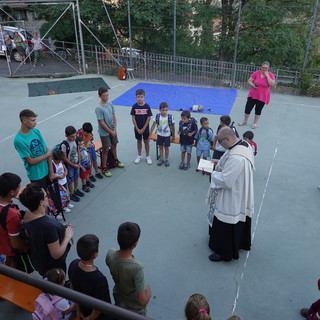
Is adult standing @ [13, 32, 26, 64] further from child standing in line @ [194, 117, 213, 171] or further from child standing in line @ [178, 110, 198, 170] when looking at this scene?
child standing in line @ [194, 117, 213, 171]

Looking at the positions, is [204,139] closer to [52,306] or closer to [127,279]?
[127,279]

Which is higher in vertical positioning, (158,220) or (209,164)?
(209,164)

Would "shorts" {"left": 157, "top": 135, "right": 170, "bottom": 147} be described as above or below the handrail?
below

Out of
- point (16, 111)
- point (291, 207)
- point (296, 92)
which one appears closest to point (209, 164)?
point (291, 207)

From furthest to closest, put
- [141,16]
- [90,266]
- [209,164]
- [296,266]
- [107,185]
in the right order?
[141,16], [107,185], [209,164], [296,266], [90,266]

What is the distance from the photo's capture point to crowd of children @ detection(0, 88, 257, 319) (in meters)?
2.42

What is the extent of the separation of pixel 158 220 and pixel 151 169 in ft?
5.54

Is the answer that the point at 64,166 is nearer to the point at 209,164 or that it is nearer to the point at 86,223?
the point at 86,223

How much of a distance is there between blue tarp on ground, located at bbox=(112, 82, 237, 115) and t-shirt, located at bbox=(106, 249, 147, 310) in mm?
7429

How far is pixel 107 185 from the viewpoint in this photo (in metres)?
5.63

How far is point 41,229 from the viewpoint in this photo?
2631mm

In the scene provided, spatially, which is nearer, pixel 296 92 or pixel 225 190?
pixel 225 190

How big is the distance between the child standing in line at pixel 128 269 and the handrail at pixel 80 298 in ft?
3.34

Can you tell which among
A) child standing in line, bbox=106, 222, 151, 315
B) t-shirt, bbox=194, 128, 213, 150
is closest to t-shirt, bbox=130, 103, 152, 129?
t-shirt, bbox=194, 128, 213, 150
